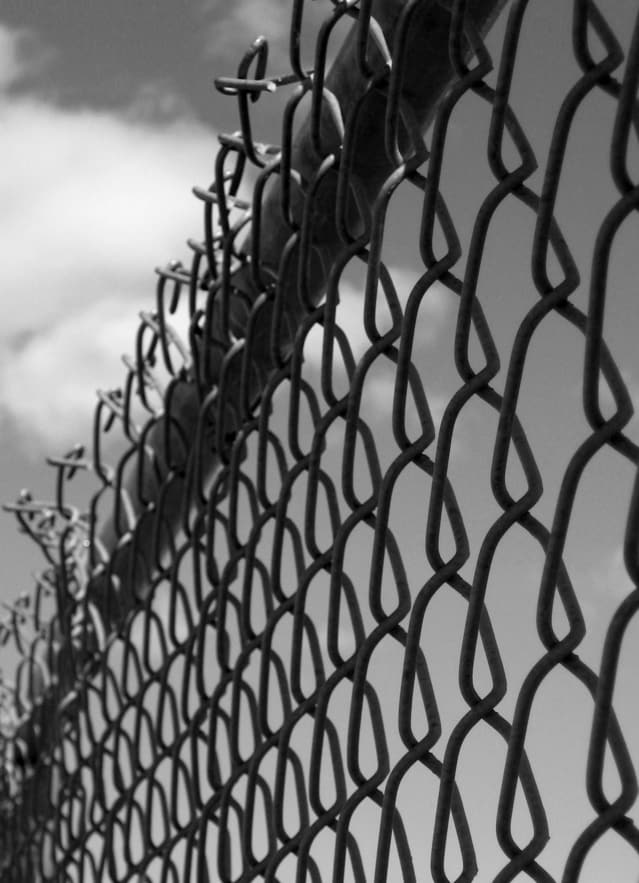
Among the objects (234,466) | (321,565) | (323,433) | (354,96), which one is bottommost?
(321,565)

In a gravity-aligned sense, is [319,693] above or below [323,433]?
below

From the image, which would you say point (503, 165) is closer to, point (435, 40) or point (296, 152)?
point (435, 40)

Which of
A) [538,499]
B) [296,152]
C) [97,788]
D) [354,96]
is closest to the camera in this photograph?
[538,499]

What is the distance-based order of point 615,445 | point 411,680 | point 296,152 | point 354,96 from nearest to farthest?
1. point 615,445
2. point 411,680
3. point 354,96
4. point 296,152

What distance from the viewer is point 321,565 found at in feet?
4.53

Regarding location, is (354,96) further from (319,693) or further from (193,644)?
(193,644)

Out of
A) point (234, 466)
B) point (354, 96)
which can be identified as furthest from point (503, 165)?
point (234, 466)

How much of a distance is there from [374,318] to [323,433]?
0.21 m

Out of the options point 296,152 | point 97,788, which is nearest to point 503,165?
point 296,152

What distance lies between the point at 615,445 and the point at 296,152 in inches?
29.0

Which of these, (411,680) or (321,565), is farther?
(321,565)

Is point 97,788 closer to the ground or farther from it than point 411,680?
farther from it

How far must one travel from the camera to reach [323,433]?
4.51 ft

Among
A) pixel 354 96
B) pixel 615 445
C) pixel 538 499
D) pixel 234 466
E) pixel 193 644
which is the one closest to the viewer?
pixel 615 445
